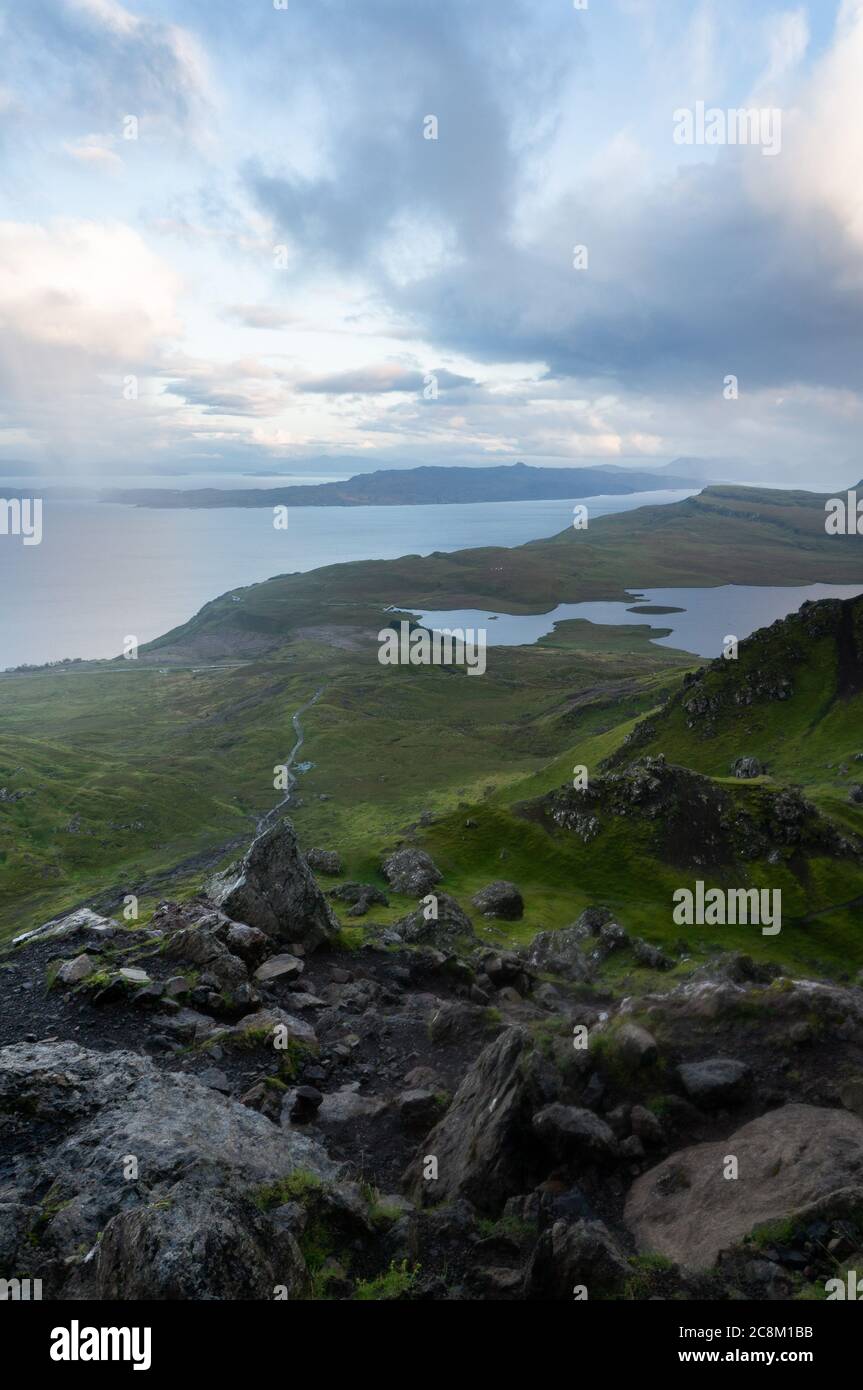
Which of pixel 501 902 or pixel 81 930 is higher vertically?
pixel 81 930

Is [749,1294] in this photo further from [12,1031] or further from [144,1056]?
[12,1031]

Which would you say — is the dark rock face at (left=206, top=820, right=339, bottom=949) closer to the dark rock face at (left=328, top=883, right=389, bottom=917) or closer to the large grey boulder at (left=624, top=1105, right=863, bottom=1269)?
the dark rock face at (left=328, top=883, right=389, bottom=917)

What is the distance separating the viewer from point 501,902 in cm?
5303

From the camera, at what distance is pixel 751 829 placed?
60875mm

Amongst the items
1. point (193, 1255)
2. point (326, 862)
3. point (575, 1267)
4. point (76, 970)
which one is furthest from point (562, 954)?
point (193, 1255)

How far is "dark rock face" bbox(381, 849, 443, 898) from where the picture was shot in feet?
187

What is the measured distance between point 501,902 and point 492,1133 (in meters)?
34.4

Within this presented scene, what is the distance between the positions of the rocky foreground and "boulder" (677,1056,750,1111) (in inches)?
2.4

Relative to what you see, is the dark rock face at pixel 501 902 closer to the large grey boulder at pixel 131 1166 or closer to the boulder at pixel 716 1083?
the boulder at pixel 716 1083

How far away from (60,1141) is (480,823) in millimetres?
53964

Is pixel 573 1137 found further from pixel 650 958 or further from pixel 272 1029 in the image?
pixel 650 958

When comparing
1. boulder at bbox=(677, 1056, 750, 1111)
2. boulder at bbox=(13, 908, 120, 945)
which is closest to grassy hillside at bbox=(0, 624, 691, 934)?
boulder at bbox=(13, 908, 120, 945)

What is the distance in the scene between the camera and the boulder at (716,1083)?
20516 mm

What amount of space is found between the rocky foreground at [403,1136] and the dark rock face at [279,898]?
137 inches
